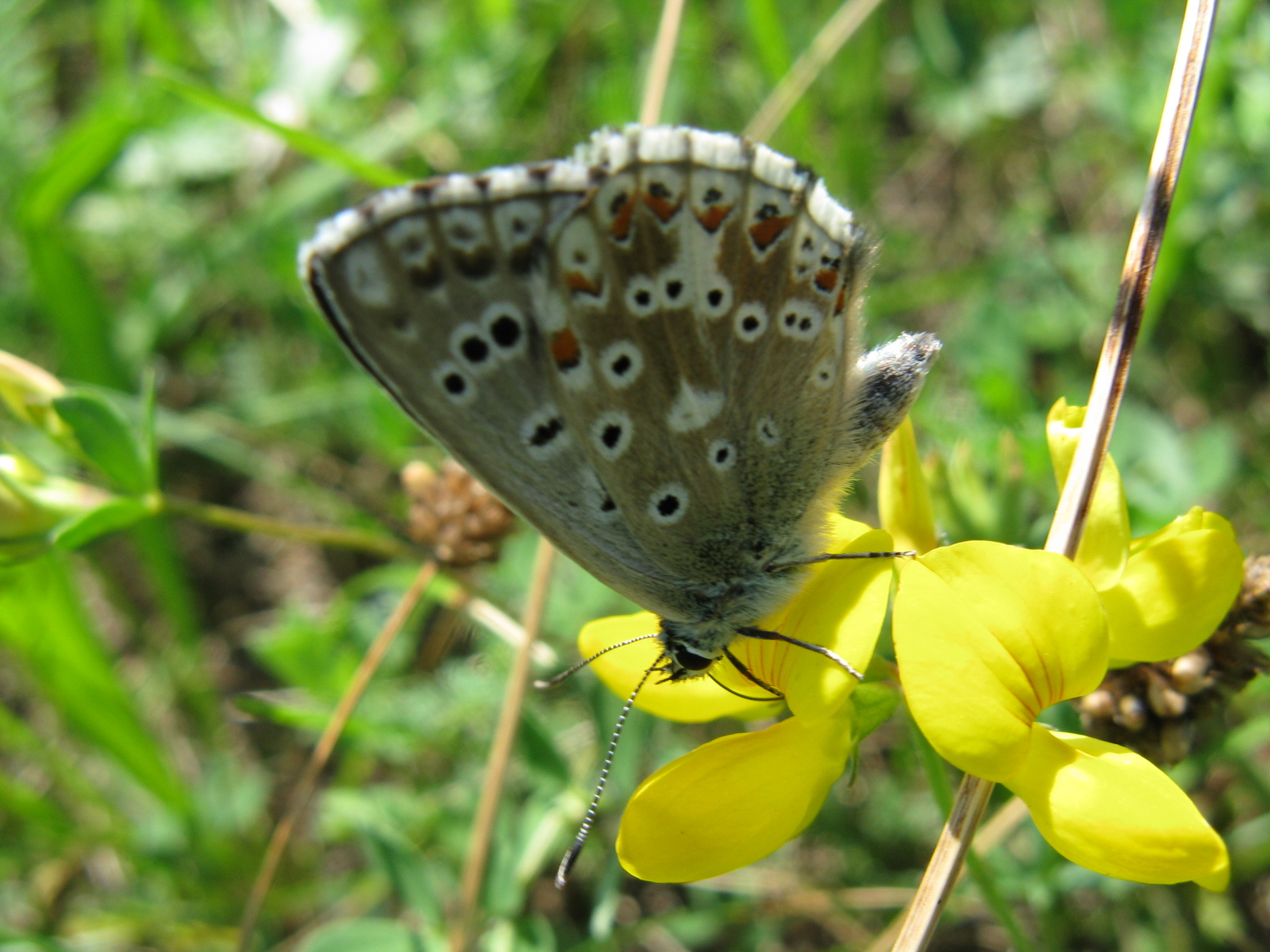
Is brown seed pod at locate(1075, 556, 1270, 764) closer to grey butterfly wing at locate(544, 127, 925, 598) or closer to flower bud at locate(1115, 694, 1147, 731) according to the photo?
flower bud at locate(1115, 694, 1147, 731)

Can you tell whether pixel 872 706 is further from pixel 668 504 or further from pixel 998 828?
pixel 998 828

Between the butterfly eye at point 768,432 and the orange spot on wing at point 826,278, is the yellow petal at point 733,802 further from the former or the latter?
the orange spot on wing at point 826,278

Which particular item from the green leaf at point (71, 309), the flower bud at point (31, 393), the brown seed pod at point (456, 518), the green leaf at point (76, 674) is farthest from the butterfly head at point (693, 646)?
the green leaf at point (71, 309)

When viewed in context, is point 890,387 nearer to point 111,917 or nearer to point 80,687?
point 80,687

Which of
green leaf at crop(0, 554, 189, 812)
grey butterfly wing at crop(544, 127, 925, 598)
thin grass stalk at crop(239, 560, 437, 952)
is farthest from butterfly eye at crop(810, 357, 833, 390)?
green leaf at crop(0, 554, 189, 812)

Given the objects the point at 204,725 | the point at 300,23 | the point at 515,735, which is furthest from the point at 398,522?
the point at 300,23

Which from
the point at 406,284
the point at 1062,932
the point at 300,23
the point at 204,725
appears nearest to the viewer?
the point at 406,284

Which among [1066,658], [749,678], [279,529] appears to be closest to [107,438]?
[279,529]
